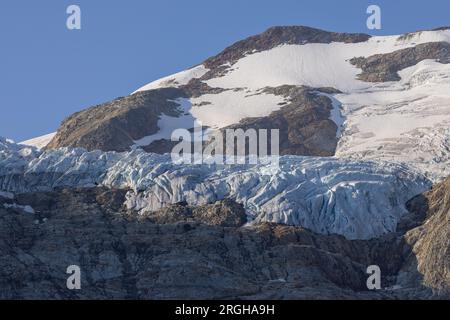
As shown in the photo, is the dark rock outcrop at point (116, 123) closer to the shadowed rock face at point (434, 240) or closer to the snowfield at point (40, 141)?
the snowfield at point (40, 141)

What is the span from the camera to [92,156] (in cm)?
13400

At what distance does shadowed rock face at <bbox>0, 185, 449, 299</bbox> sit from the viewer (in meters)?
107

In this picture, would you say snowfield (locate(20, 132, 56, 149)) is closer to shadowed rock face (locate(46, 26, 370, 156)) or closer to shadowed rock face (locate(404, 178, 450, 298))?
shadowed rock face (locate(46, 26, 370, 156))

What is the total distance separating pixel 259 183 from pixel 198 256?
16.4m

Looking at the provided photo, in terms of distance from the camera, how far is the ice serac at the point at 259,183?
121812 millimetres

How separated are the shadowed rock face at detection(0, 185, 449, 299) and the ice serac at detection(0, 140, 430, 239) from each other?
6.79 feet

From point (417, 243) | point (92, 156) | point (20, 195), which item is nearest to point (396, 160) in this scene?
point (417, 243)

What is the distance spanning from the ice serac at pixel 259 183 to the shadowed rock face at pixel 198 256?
6.79 feet

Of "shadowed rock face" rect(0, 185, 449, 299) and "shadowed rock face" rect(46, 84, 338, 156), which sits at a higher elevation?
"shadowed rock face" rect(46, 84, 338, 156)

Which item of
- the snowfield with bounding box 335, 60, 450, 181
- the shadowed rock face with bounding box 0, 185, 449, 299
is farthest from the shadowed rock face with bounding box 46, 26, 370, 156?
the shadowed rock face with bounding box 0, 185, 449, 299

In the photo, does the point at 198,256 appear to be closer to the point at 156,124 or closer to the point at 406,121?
the point at 406,121
